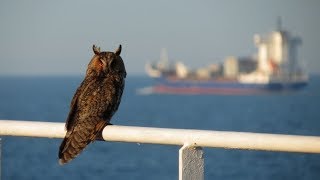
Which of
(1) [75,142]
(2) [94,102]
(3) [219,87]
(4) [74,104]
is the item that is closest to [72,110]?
(4) [74,104]

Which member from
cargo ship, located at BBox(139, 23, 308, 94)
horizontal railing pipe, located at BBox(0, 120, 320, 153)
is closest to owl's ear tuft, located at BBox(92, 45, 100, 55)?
horizontal railing pipe, located at BBox(0, 120, 320, 153)

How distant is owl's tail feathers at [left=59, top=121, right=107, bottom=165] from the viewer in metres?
3.11

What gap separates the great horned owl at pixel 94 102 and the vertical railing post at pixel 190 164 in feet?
2.02

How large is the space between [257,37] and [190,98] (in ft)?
96.4

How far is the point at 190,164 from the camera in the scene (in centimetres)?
260

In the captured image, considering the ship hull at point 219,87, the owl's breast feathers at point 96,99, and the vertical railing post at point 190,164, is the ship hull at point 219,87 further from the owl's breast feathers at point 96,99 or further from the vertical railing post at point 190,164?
the vertical railing post at point 190,164

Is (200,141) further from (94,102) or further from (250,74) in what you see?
(250,74)

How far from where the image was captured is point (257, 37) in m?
105

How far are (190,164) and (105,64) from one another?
1.50 meters

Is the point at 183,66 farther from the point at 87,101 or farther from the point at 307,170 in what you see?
the point at 87,101

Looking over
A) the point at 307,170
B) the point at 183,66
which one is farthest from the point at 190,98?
the point at 307,170

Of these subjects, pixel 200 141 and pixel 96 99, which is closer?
pixel 200 141

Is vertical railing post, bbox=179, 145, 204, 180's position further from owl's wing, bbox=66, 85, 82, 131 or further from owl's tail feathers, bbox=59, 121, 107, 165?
owl's wing, bbox=66, 85, 82, 131

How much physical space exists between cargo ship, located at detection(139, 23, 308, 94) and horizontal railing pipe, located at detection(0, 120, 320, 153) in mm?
100698
